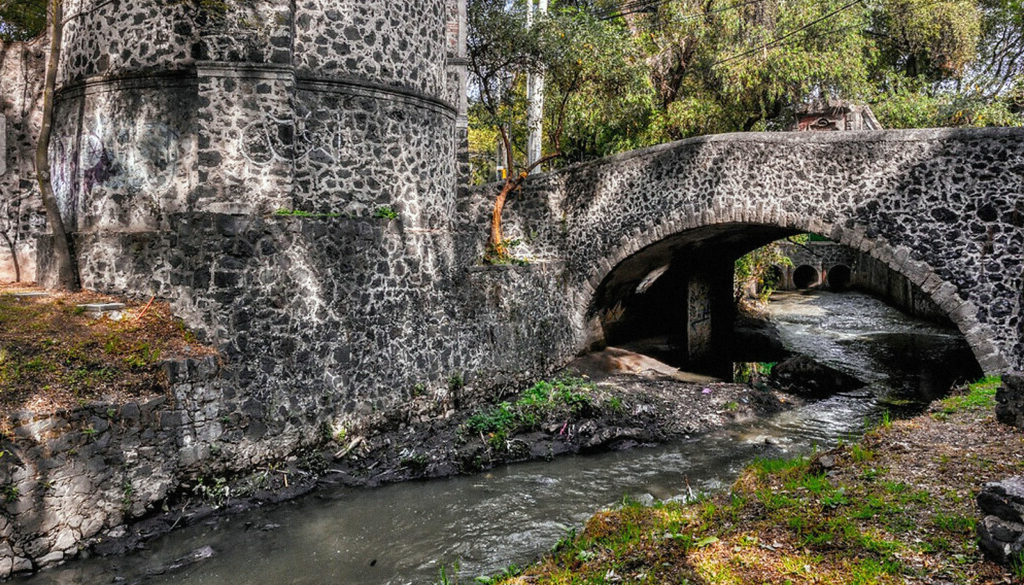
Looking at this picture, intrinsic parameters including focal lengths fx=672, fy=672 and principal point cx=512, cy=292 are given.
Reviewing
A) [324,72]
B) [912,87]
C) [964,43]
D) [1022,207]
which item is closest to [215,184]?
[324,72]

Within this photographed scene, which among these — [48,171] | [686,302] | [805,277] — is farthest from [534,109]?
[805,277]

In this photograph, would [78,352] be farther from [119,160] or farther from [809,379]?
[809,379]

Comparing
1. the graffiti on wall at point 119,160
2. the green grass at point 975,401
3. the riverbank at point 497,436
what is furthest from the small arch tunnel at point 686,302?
the graffiti on wall at point 119,160

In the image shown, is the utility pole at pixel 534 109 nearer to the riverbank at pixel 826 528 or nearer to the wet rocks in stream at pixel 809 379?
the wet rocks in stream at pixel 809 379

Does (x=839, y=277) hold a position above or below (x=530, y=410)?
above

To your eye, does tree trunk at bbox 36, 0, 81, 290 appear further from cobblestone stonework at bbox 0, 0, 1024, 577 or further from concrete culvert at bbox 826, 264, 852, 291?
concrete culvert at bbox 826, 264, 852, 291

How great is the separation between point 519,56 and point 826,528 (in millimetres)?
12602

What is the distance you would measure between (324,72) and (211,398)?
4.90 metres

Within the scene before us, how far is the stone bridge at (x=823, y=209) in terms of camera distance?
10.3m

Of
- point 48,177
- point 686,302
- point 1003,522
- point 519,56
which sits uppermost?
point 519,56

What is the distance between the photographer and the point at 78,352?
7332mm

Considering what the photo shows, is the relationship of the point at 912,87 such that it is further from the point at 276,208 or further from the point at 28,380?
the point at 28,380

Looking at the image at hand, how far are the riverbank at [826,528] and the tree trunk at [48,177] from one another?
7.82m

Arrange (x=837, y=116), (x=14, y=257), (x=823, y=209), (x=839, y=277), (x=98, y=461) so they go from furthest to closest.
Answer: (x=839, y=277)
(x=837, y=116)
(x=823, y=209)
(x=14, y=257)
(x=98, y=461)
